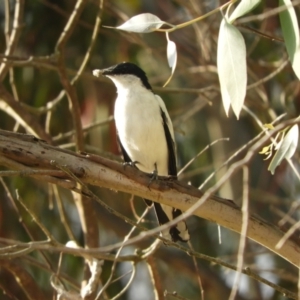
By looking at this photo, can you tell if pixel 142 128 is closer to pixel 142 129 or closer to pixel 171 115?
pixel 142 129

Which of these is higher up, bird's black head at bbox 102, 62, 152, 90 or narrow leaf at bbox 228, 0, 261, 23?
narrow leaf at bbox 228, 0, 261, 23

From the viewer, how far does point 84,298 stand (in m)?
3.15

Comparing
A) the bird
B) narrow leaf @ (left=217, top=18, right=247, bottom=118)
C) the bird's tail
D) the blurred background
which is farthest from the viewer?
the blurred background

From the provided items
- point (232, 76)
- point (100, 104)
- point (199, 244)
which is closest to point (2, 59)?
point (232, 76)

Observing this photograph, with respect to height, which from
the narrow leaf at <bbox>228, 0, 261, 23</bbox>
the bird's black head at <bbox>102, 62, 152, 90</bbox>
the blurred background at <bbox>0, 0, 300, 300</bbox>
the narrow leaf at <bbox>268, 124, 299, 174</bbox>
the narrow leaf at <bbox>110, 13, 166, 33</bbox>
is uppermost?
the narrow leaf at <bbox>228, 0, 261, 23</bbox>

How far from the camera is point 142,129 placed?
171 inches

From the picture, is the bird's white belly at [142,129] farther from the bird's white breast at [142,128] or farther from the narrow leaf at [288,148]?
the narrow leaf at [288,148]

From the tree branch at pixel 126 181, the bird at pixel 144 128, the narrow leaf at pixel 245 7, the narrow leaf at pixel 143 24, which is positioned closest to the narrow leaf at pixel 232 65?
the narrow leaf at pixel 245 7

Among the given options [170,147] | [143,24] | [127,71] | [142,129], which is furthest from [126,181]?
[127,71]

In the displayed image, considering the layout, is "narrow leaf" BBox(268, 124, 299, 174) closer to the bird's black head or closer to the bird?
the bird

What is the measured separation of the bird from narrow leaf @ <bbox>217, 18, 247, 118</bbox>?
65.8 inches

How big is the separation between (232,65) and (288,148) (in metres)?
0.38

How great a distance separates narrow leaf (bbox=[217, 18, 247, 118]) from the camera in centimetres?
256

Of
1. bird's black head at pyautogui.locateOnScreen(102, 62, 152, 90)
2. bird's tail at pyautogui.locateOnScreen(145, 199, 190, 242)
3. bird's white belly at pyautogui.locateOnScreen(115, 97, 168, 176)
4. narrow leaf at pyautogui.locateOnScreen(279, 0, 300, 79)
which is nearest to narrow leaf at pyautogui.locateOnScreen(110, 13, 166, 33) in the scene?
narrow leaf at pyautogui.locateOnScreen(279, 0, 300, 79)
